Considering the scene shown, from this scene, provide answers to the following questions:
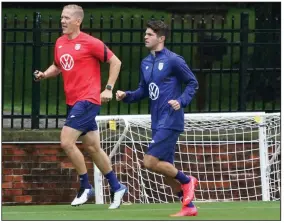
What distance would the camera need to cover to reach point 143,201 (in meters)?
14.4

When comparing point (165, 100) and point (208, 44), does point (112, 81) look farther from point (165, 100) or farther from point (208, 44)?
point (208, 44)

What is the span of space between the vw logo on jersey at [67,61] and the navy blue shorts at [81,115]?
14.4 inches

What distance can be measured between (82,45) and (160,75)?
0.98 metres

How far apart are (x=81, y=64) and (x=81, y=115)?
1.64 ft

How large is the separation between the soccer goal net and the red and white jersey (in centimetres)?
274

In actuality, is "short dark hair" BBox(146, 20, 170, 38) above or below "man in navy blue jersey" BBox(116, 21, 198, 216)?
above

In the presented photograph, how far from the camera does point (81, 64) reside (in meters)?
11.3

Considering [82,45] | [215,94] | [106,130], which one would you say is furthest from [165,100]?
[215,94]

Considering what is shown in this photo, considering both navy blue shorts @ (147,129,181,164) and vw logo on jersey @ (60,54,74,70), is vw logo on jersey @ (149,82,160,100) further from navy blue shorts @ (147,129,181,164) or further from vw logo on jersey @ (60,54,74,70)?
vw logo on jersey @ (60,54,74,70)

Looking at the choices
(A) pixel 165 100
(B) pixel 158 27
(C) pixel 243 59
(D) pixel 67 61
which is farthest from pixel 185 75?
(C) pixel 243 59

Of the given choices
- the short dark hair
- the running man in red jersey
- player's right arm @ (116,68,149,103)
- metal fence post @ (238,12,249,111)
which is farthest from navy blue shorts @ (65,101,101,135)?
metal fence post @ (238,12,249,111)

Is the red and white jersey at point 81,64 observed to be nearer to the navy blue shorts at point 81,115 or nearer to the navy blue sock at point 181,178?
the navy blue shorts at point 81,115

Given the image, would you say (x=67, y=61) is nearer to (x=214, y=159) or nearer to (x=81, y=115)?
(x=81, y=115)

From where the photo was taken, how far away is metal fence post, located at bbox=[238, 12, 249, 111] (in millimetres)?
14844
